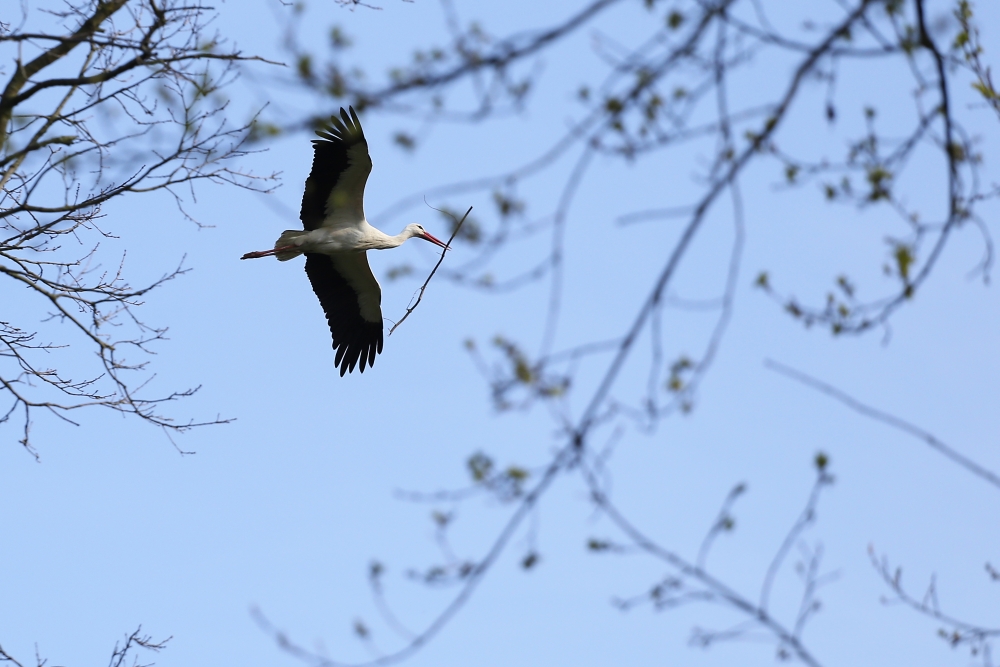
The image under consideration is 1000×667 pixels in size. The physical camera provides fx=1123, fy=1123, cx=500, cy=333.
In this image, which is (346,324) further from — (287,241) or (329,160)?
(329,160)

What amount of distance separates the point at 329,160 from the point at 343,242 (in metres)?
0.87

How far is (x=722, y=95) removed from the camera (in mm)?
3227

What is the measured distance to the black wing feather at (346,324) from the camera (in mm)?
11219

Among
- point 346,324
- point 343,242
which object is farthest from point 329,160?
point 346,324

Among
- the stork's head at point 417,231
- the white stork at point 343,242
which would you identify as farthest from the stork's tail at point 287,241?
the stork's head at point 417,231

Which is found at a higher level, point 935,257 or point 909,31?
point 909,31

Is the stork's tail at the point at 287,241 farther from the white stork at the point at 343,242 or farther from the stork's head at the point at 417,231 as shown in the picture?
the stork's head at the point at 417,231

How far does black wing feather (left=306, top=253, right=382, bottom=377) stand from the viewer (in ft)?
36.8

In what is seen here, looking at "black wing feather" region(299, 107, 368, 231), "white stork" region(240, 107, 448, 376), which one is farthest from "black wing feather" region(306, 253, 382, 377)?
"black wing feather" region(299, 107, 368, 231)

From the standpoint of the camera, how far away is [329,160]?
9727mm

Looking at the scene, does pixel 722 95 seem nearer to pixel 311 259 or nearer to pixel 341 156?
pixel 341 156

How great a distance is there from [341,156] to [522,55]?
6706 mm

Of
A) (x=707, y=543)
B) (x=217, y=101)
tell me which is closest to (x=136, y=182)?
(x=217, y=101)

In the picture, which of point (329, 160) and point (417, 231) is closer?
point (329, 160)
